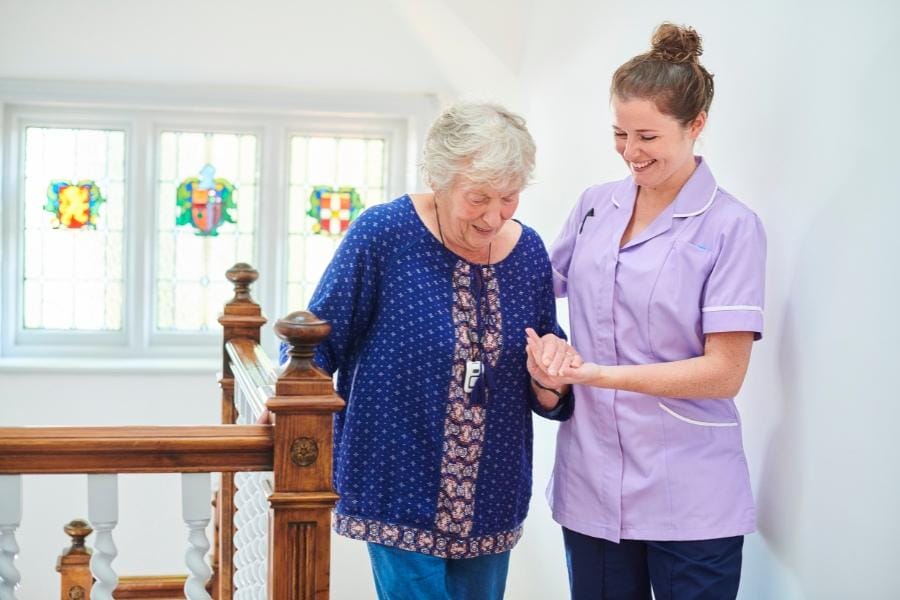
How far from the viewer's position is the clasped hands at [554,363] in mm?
2102

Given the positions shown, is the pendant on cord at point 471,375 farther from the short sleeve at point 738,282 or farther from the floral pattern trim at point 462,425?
the short sleeve at point 738,282

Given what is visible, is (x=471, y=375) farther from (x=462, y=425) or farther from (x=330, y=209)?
(x=330, y=209)

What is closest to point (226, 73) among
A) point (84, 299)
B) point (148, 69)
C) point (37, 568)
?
point (148, 69)

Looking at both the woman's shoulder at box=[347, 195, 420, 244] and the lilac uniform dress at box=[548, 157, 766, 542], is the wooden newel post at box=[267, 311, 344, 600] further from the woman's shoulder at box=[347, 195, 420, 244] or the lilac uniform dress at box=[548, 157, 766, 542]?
the lilac uniform dress at box=[548, 157, 766, 542]

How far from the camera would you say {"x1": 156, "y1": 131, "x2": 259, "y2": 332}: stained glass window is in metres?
6.05

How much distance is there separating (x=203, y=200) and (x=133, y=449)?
438 centimetres

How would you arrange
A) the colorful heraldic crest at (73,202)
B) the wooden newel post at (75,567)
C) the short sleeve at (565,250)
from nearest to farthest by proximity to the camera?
the short sleeve at (565,250) → the wooden newel post at (75,567) → the colorful heraldic crest at (73,202)

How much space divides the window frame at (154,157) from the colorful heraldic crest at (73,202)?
16cm

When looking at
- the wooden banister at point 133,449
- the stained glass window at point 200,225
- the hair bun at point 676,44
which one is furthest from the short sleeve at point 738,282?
the stained glass window at point 200,225

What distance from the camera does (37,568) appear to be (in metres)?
5.95

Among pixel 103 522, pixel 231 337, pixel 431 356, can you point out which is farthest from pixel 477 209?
pixel 231 337

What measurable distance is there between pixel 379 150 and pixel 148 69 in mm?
1252

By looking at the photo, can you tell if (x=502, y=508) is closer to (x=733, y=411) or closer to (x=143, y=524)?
(x=733, y=411)

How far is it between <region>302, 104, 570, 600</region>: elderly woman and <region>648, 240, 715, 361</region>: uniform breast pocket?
0.90ft
